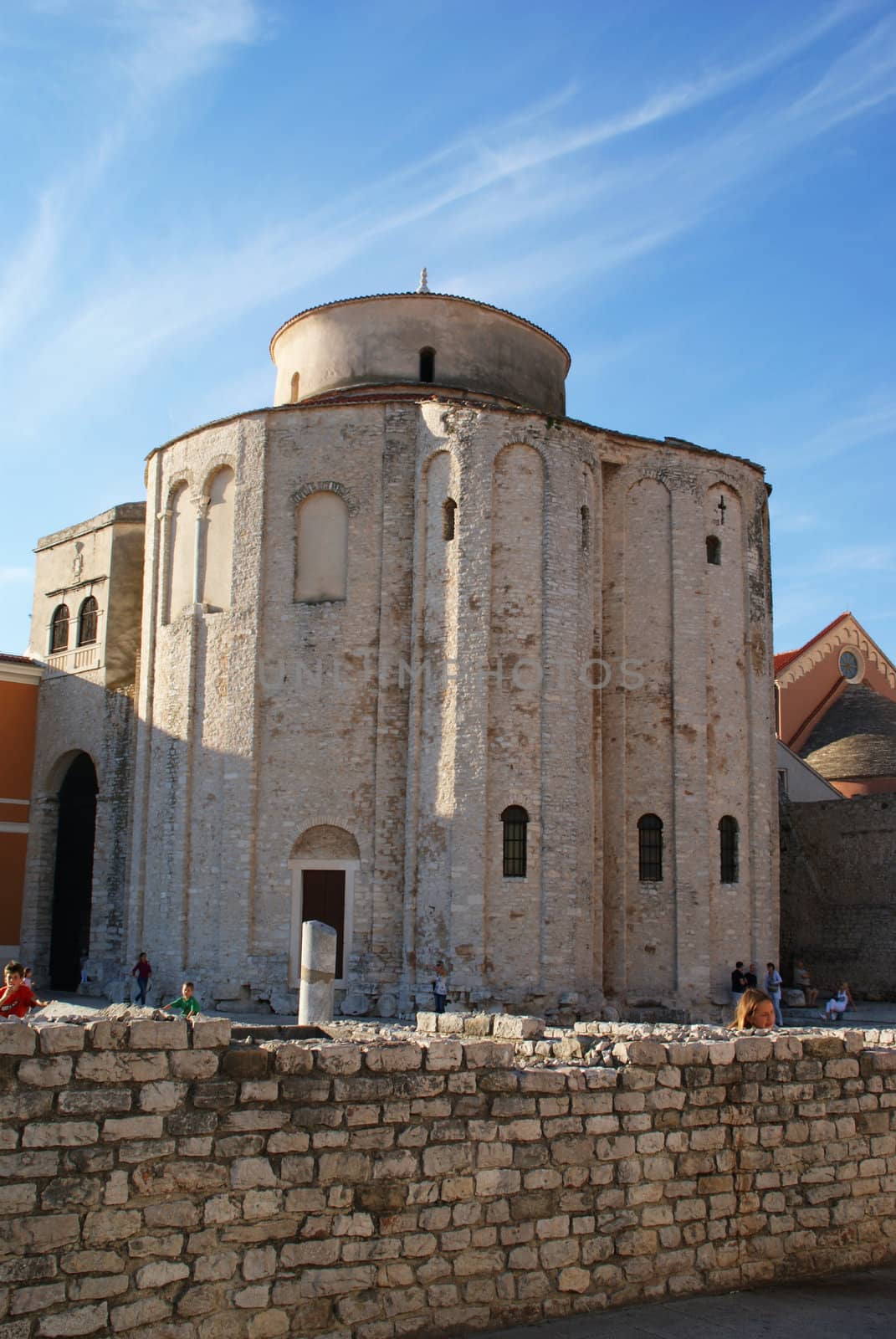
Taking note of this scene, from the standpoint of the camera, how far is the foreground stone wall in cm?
600

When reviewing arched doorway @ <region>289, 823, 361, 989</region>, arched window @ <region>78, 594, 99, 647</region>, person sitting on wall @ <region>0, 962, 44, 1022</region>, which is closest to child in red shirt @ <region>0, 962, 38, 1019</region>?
person sitting on wall @ <region>0, 962, 44, 1022</region>

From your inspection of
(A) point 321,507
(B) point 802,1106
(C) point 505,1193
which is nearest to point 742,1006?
(B) point 802,1106

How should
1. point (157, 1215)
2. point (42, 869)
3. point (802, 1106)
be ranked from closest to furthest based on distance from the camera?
1. point (157, 1215)
2. point (802, 1106)
3. point (42, 869)

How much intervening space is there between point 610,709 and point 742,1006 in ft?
38.0

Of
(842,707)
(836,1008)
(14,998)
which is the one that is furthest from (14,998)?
(842,707)

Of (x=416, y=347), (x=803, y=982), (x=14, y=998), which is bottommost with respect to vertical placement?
(x=803, y=982)

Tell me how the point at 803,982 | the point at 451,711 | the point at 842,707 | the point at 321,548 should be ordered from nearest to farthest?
the point at 451,711, the point at 321,548, the point at 803,982, the point at 842,707

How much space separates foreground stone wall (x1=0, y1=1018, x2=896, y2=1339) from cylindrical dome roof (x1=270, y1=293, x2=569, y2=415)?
16574 millimetres

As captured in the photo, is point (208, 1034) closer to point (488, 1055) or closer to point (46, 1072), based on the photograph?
point (46, 1072)

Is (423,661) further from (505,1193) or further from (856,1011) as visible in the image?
(505,1193)

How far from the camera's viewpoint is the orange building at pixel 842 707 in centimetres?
3073

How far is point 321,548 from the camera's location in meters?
21.3

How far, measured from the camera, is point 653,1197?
804cm

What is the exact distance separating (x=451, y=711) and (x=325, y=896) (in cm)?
365
